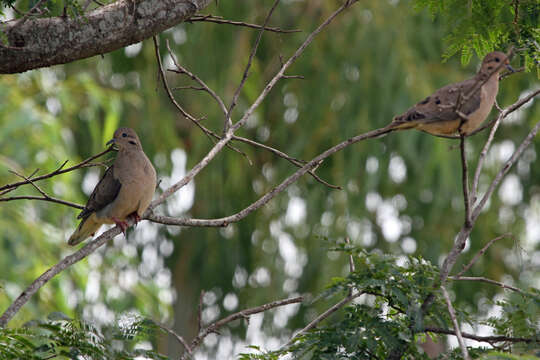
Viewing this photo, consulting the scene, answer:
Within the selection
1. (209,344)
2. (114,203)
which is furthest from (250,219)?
(114,203)

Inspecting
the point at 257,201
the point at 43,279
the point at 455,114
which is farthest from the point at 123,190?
the point at 455,114

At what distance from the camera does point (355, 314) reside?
9.98ft

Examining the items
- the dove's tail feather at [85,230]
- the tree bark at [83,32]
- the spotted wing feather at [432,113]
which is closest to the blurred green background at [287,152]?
the dove's tail feather at [85,230]

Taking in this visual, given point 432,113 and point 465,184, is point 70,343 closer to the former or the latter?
point 465,184

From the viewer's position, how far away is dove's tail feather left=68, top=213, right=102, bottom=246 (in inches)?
204

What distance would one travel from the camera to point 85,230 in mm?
5309

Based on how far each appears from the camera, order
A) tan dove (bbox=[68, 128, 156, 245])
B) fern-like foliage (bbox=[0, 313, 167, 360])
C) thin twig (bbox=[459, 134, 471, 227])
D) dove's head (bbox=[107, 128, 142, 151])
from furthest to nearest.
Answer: dove's head (bbox=[107, 128, 142, 151])
tan dove (bbox=[68, 128, 156, 245])
thin twig (bbox=[459, 134, 471, 227])
fern-like foliage (bbox=[0, 313, 167, 360])

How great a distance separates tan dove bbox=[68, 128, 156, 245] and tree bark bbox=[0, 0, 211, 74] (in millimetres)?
1824

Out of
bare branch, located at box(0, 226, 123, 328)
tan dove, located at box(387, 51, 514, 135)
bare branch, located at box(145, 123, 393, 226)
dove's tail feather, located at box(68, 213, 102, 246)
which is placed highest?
dove's tail feather, located at box(68, 213, 102, 246)

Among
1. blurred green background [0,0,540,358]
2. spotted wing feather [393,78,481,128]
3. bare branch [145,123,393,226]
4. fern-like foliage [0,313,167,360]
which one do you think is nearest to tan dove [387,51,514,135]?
spotted wing feather [393,78,481,128]

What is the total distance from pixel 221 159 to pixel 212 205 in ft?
2.19

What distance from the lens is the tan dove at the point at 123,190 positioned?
15.8 ft

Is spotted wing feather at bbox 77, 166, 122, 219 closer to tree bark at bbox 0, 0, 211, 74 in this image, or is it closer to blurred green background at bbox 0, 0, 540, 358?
tree bark at bbox 0, 0, 211, 74

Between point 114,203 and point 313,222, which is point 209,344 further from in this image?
point 114,203
